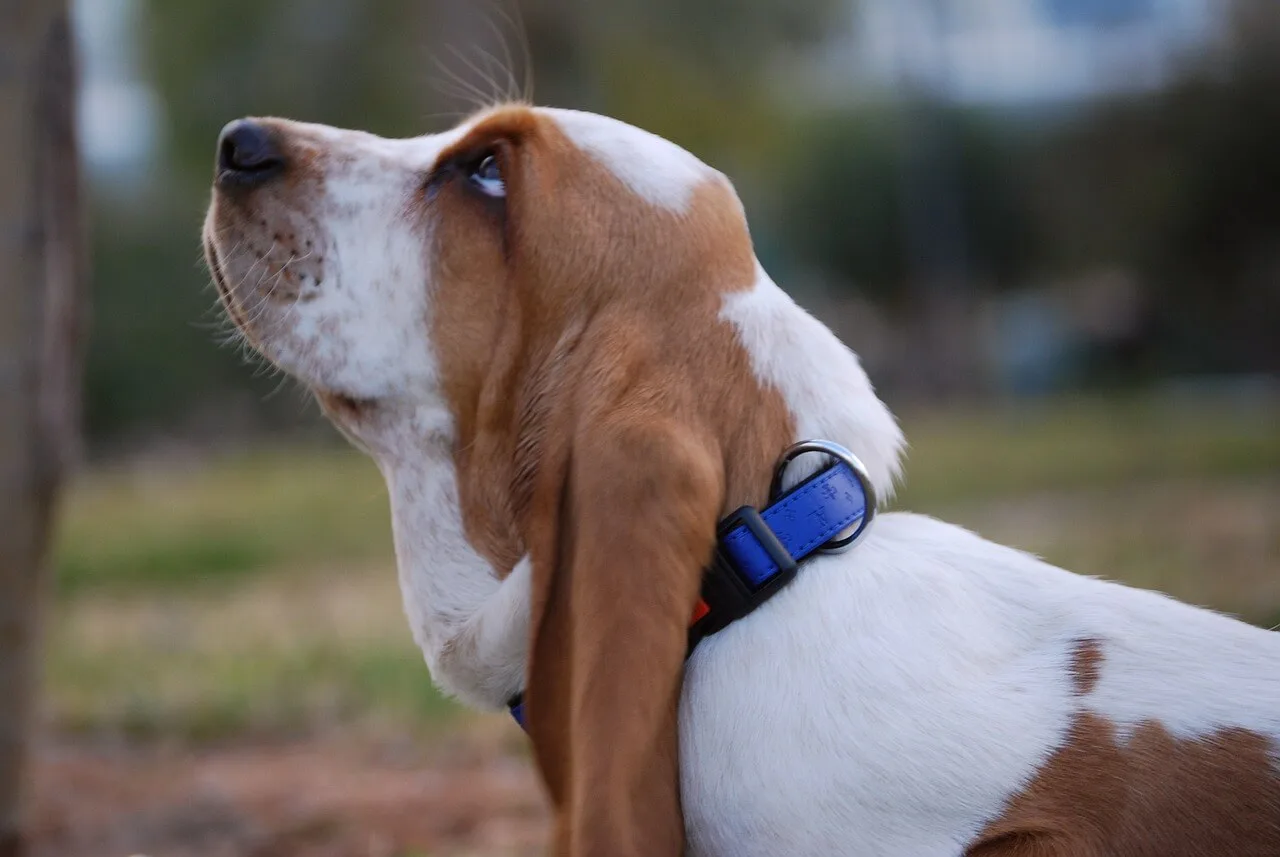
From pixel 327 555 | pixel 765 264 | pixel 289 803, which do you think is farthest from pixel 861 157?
pixel 289 803

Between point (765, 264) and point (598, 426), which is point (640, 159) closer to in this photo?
point (598, 426)

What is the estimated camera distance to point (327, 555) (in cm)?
931

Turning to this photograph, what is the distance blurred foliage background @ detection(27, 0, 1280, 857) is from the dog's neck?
0.74 m

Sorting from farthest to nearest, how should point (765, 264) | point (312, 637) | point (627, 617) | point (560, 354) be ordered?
point (765, 264), point (312, 637), point (560, 354), point (627, 617)

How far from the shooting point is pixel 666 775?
2.10 meters

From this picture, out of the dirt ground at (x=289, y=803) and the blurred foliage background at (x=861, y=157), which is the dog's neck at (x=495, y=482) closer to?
the dirt ground at (x=289, y=803)

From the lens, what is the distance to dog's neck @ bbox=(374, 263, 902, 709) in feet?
7.82

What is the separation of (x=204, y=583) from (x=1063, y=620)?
23.4 ft

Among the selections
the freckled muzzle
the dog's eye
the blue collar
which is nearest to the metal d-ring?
the blue collar

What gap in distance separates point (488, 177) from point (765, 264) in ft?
72.8

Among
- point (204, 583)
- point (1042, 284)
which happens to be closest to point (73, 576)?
point (204, 583)

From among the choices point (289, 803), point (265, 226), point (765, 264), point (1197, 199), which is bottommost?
point (765, 264)

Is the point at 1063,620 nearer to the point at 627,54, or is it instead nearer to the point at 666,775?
the point at 666,775

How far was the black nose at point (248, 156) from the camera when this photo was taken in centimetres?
267
